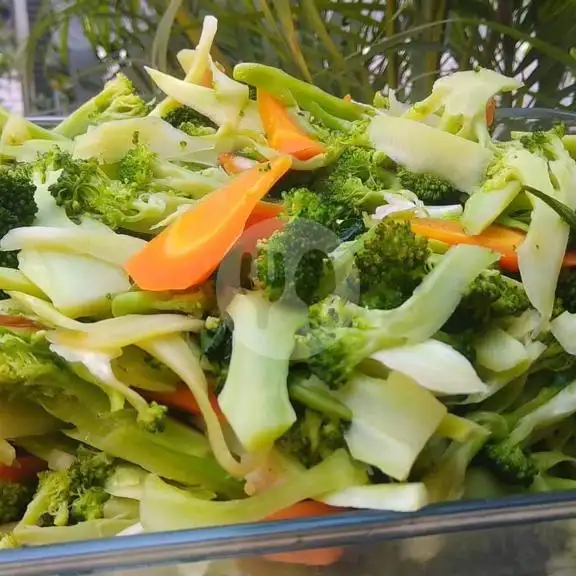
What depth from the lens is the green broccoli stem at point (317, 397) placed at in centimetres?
53

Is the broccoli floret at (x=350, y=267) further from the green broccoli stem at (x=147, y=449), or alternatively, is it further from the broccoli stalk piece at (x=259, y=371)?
the green broccoli stem at (x=147, y=449)

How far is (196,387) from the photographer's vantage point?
551mm

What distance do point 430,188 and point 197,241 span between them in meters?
0.24

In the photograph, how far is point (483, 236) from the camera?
649 millimetres

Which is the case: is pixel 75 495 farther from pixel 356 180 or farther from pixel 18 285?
pixel 356 180

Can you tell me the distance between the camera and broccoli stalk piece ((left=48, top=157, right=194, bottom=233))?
26.5 inches

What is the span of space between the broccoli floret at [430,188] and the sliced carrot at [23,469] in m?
0.40

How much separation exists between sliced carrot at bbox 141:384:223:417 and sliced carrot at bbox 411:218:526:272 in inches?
8.9

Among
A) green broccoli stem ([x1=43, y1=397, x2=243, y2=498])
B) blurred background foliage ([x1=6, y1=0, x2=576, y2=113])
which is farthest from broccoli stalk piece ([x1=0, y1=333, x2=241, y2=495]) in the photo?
blurred background foliage ([x1=6, y1=0, x2=576, y2=113])

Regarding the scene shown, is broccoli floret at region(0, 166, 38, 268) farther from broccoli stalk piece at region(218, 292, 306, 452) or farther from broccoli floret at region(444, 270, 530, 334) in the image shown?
broccoli floret at region(444, 270, 530, 334)

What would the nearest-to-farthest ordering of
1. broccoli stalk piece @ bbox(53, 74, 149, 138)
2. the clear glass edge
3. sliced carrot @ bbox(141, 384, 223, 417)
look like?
1. the clear glass edge
2. sliced carrot @ bbox(141, 384, 223, 417)
3. broccoli stalk piece @ bbox(53, 74, 149, 138)

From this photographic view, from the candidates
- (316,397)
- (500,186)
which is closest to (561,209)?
(500,186)

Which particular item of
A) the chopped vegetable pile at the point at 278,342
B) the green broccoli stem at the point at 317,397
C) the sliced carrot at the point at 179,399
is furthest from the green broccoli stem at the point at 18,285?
the green broccoli stem at the point at 317,397

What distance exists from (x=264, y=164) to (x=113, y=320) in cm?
22
